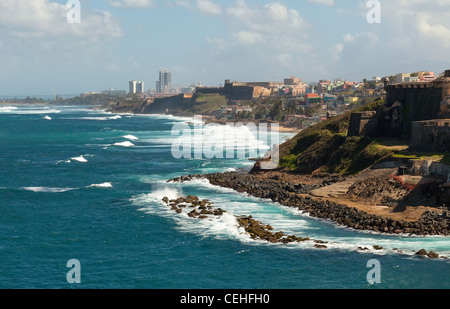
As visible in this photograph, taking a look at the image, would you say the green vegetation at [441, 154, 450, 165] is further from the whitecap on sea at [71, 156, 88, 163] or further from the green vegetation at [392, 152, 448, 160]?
the whitecap on sea at [71, 156, 88, 163]

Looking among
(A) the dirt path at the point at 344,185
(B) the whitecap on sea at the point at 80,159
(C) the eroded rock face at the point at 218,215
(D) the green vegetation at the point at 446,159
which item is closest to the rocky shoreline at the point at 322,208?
(A) the dirt path at the point at 344,185

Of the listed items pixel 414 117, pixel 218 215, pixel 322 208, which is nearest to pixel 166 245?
pixel 218 215

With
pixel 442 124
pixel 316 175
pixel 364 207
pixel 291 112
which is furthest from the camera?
pixel 291 112

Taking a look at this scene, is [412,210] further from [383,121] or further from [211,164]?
[211,164]

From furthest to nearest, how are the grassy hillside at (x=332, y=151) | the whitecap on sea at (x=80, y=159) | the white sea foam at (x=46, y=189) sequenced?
1. the whitecap on sea at (x=80, y=159)
2. the white sea foam at (x=46, y=189)
3. the grassy hillside at (x=332, y=151)

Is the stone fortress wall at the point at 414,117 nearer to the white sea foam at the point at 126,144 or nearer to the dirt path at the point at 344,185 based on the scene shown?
the dirt path at the point at 344,185

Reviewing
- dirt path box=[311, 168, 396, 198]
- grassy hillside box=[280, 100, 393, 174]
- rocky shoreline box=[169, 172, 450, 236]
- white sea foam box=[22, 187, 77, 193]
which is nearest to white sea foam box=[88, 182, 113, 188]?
white sea foam box=[22, 187, 77, 193]

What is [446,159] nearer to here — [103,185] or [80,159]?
[103,185]
